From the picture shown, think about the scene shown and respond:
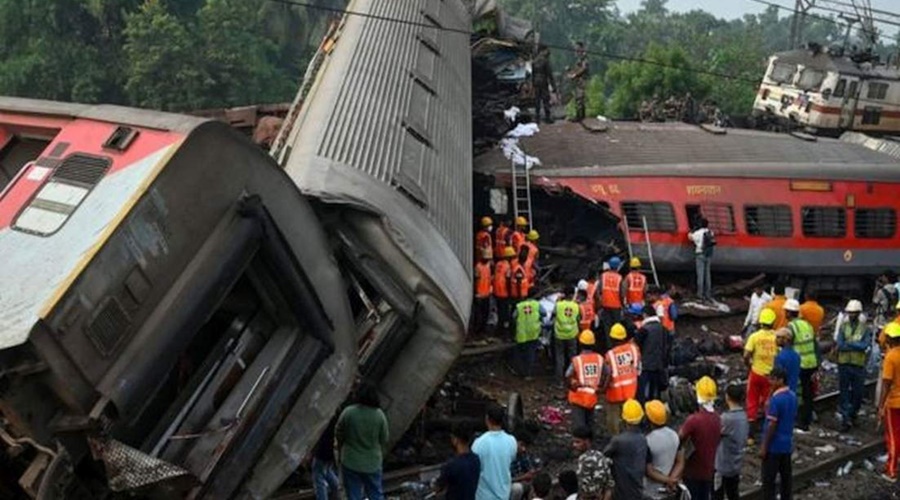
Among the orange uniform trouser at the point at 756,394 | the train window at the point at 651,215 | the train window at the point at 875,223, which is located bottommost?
the orange uniform trouser at the point at 756,394

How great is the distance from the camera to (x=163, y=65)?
104 ft

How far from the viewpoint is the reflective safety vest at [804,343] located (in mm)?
10250

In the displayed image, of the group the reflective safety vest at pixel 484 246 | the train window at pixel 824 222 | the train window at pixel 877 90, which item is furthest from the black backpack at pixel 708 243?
the train window at pixel 877 90

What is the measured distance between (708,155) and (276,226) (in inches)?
483

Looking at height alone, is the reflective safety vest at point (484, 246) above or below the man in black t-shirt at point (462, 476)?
above

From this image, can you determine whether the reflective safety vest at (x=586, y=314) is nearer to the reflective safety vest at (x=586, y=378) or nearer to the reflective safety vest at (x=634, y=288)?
the reflective safety vest at (x=634, y=288)

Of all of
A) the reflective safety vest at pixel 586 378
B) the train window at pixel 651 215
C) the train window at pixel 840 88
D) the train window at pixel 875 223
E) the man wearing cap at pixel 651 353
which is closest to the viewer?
the reflective safety vest at pixel 586 378

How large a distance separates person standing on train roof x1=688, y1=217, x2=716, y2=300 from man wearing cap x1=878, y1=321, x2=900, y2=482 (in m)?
5.68

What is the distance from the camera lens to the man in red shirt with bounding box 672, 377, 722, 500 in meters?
7.19

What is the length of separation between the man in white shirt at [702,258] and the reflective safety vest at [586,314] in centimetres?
395

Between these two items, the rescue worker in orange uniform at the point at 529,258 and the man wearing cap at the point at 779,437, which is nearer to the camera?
the man wearing cap at the point at 779,437

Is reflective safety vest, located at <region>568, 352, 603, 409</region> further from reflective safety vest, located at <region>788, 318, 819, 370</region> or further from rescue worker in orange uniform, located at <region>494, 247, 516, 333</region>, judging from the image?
rescue worker in orange uniform, located at <region>494, 247, 516, 333</region>

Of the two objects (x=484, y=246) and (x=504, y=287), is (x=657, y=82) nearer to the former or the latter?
(x=484, y=246)

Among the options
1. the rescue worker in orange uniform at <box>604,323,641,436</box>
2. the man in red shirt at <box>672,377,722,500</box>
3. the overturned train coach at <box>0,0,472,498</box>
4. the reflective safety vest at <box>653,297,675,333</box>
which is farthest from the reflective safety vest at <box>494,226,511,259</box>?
the man in red shirt at <box>672,377,722,500</box>
